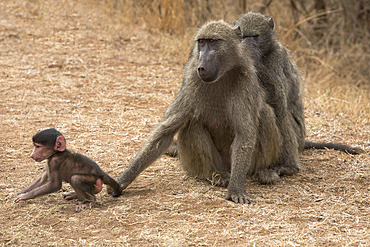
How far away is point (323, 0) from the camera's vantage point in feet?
29.5

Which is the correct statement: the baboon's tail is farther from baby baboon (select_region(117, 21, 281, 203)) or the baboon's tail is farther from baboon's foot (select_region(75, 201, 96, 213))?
baboon's foot (select_region(75, 201, 96, 213))

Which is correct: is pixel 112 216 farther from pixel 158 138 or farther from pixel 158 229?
pixel 158 138

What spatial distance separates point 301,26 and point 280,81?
18.4ft

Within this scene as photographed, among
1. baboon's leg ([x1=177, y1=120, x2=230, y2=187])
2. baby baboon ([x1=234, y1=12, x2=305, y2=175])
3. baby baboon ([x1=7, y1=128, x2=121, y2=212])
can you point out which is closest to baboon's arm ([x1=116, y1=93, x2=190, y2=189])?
baboon's leg ([x1=177, y1=120, x2=230, y2=187])

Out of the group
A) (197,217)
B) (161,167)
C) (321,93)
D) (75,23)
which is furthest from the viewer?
(75,23)

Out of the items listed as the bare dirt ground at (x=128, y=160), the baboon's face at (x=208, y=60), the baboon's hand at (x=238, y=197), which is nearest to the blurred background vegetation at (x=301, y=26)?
the bare dirt ground at (x=128, y=160)

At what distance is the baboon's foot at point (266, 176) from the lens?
3.85 meters

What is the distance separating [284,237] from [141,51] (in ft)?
17.2

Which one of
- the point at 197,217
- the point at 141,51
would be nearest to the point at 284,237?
the point at 197,217

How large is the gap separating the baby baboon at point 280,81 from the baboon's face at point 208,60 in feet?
2.05

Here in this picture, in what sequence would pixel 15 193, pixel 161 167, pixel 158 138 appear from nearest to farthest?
pixel 15 193 → pixel 158 138 → pixel 161 167

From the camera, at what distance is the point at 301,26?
30.4 feet

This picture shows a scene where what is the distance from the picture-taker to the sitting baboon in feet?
13.1

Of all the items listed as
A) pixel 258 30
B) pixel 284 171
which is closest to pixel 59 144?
pixel 284 171
